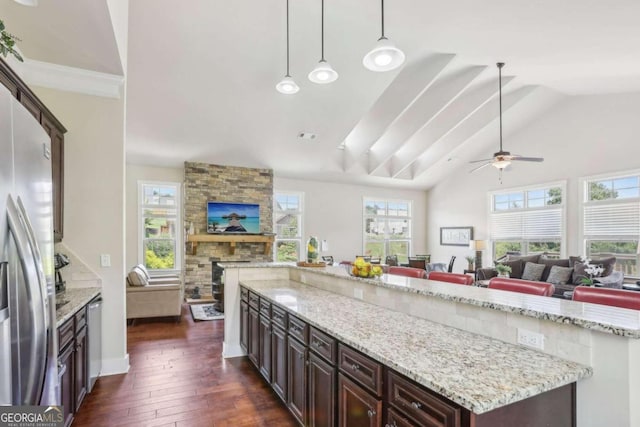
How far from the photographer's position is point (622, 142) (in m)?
6.35

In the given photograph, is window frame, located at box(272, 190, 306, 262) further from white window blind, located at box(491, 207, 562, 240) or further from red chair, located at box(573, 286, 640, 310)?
red chair, located at box(573, 286, 640, 310)

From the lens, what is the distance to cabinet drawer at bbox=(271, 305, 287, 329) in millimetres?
2686

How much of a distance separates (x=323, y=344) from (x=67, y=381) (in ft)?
5.98

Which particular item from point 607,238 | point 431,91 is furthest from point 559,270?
point 431,91

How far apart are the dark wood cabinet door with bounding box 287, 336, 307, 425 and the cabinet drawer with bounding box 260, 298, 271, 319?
516 millimetres

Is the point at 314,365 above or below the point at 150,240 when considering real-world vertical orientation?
below

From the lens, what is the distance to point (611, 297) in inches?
83.4

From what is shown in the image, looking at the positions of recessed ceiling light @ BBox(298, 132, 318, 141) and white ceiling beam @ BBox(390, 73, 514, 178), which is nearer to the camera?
white ceiling beam @ BBox(390, 73, 514, 178)

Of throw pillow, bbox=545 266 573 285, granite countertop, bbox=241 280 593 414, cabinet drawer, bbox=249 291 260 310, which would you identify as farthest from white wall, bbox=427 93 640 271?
cabinet drawer, bbox=249 291 260 310

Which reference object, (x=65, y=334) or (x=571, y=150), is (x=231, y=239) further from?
(x=571, y=150)

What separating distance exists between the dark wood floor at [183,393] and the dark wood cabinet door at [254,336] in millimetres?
192

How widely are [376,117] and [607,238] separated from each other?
16.9 ft

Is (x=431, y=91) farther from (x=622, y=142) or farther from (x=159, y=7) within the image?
(x=159, y=7)

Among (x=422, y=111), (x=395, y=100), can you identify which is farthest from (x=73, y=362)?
(x=422, y=111)
